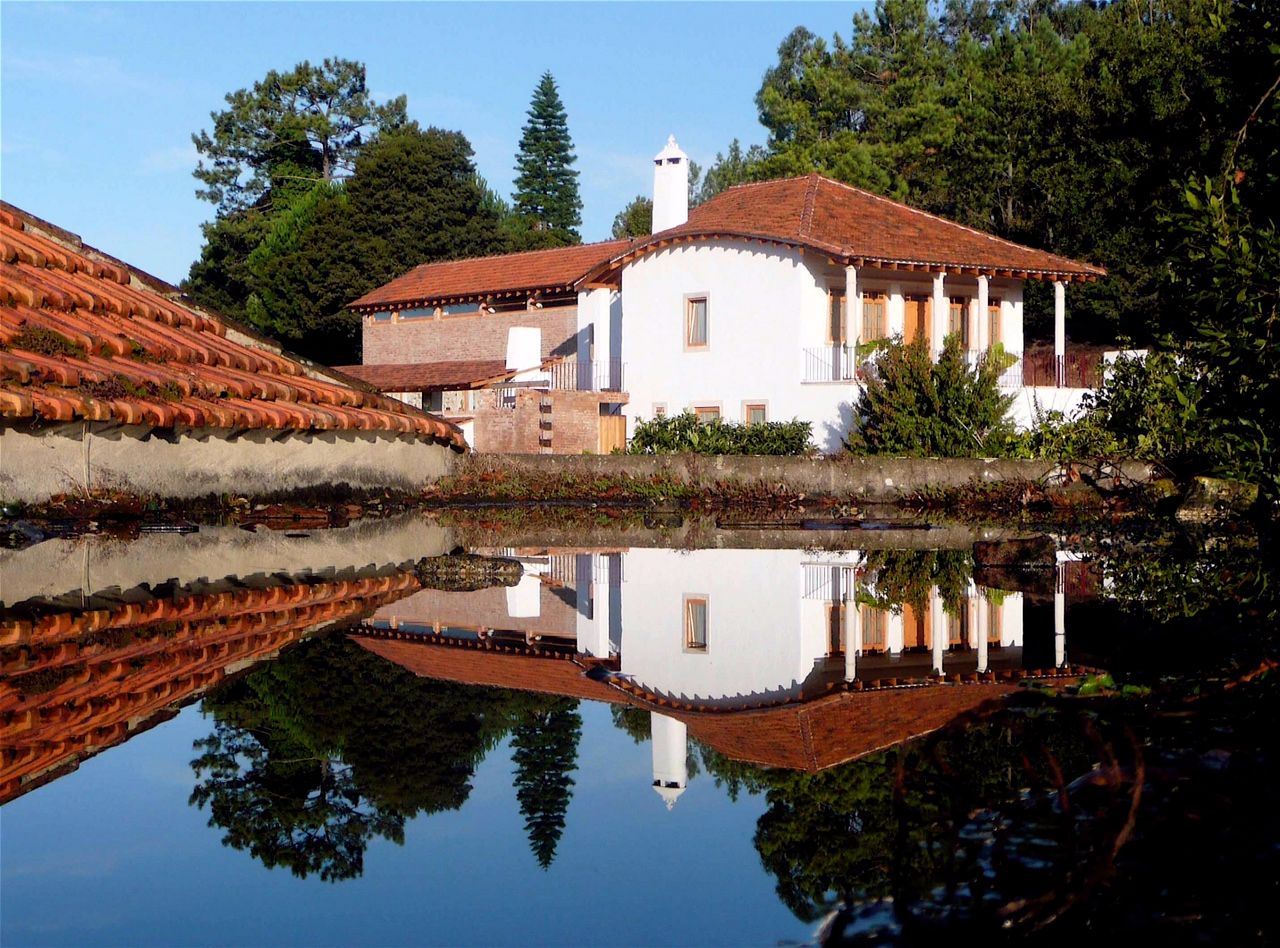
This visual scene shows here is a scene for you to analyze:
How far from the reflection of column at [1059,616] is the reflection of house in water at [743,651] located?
3 cm

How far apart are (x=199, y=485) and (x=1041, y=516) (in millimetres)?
11473

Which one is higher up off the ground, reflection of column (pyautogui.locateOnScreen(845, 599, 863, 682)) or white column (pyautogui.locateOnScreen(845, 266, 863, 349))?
white column (pyautogui.locateOnScreen(845, 266, 863, 349))

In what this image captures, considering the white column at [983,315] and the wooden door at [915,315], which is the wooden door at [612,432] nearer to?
the wooden door at [915,315]

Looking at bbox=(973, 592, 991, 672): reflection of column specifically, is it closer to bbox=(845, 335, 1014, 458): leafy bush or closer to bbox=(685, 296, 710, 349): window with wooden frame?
bbox=(845, 335, 1014, 458): leafy bush

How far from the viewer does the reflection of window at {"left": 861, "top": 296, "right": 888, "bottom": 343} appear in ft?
128

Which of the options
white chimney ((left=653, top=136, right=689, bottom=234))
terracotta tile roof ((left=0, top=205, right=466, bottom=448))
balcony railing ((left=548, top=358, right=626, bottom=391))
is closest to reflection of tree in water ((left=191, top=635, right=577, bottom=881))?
terracotta tile roof ((left=0, top=205, right=466, bottom=448))

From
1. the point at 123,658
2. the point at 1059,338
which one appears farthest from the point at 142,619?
the point at 1059,338

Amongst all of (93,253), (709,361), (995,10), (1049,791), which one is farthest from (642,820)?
(995,10)

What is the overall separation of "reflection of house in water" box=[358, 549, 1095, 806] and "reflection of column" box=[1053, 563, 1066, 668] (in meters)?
0.03

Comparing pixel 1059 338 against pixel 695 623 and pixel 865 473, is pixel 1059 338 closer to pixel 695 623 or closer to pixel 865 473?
pixel 865 473

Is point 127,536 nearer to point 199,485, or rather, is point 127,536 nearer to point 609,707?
point 199,485

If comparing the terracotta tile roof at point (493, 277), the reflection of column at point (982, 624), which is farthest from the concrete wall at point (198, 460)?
the terracotta tile roof at point (493, 277)

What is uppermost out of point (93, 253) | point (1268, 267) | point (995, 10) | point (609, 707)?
point (995, 10)

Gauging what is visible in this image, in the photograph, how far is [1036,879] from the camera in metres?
3.28
